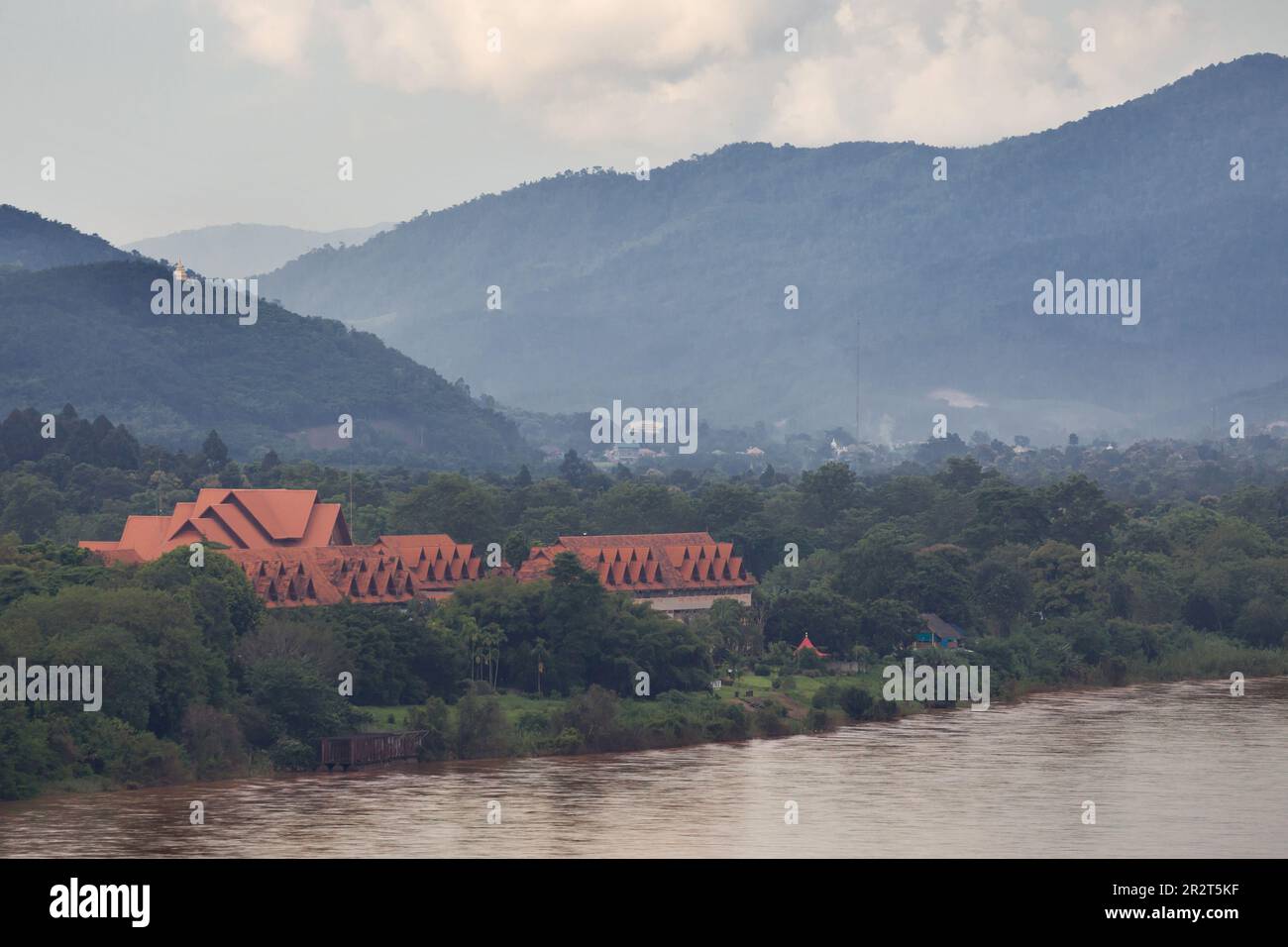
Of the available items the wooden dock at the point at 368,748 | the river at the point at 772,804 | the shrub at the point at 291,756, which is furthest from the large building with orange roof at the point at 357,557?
the river at the point at 772,804

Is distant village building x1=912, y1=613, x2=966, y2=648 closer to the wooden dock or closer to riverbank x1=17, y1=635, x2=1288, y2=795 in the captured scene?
riverbank x1=17, y1=635, x2=1288, y2=795

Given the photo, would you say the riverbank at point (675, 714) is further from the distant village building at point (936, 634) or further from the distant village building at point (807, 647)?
the distant village building at point (936, 634)

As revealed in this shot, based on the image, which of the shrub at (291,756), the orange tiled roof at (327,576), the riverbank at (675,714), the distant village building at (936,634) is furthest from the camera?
the distant village building at (936,634)

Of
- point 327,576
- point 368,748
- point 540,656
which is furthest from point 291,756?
point 327,576

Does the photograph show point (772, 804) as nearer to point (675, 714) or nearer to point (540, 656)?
point (675, 714)
